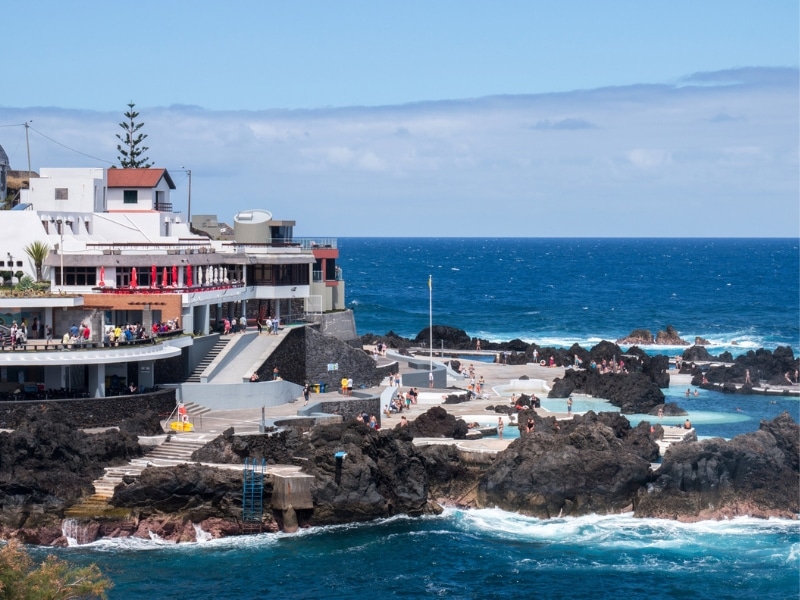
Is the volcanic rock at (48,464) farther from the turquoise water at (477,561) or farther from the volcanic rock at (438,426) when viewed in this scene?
A: the volcanic rock at (438,426)

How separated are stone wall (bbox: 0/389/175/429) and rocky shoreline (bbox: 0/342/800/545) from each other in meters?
0.55

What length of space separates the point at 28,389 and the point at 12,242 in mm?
11530

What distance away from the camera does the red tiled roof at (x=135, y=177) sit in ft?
241

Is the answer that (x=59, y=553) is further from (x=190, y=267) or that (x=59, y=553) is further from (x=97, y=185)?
(x=97, y=185)

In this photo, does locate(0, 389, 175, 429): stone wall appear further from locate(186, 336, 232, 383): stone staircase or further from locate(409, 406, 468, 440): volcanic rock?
locate(409, 406, 468, 440): volcanic rock

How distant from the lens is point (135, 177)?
73.7m

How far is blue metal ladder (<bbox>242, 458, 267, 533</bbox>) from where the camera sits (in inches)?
1941

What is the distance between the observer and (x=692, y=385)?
297 feet

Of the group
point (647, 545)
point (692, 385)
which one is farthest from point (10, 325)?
point (692, 385)

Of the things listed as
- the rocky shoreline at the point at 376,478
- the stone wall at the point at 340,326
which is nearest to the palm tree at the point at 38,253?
the rocky shoreline at the point at 376,478

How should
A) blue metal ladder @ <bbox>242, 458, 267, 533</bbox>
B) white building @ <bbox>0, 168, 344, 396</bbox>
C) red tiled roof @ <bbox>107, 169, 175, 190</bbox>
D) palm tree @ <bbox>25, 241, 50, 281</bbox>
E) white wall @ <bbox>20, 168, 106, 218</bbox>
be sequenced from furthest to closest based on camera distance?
1. red tiled roof @ <bbox>107, 169, 175, 190</bbox>
2. white wall @ <bbox>20, 168, 106, 218</bbox>
3. palm tree @ <bbox>25, 241, 50, 281</bbox>
4. white building @ <bbox>0, 168, 344, 396</bbox>
5. blue metal ladder @ <bbox>242, 458, 267, 533</bbox>

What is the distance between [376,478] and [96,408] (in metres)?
12.0

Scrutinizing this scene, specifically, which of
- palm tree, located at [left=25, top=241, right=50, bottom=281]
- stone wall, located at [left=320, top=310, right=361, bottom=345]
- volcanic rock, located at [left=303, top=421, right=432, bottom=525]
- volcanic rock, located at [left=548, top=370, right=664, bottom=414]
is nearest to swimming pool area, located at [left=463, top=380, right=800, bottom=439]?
A: volcanic rock, located at [left=548, top=370, right=664, bottom=414]

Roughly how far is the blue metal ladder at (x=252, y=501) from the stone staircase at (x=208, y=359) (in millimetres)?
12154
